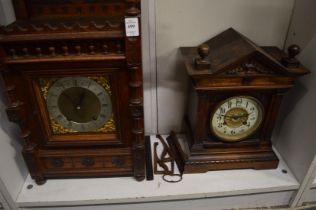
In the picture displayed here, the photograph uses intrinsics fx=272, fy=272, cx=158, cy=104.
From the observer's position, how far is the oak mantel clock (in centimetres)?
81

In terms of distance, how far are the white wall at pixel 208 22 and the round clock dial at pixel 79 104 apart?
0.35 meters

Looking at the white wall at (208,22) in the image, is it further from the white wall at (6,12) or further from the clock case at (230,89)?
the white wall at (6,12)

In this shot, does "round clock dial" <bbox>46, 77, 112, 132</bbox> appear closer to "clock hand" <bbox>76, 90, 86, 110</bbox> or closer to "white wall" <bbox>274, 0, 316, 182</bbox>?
"clock hand" <bbox>76, 90, 86, 110</bbox>

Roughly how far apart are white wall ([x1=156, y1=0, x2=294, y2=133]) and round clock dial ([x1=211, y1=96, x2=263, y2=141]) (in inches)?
11.2

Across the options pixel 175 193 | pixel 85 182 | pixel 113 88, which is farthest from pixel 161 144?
pixel 113 88

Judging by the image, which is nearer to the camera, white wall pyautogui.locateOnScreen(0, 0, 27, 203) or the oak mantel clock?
the oak mantel clock

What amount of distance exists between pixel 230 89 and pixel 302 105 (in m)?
0.34

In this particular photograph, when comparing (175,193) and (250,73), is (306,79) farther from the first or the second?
(175,193)

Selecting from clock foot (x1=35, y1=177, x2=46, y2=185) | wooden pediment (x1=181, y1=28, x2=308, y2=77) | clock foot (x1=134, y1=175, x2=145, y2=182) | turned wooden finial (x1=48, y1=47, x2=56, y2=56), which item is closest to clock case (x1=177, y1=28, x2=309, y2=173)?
wooden pediment (x1=181, y1=28, x2=308, y2=77)

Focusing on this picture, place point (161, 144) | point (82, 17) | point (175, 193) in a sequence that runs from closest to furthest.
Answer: point (82, 17) < point (175, 193) < point (161, 144)

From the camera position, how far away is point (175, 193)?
1099mm

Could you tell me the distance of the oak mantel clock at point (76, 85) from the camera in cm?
81

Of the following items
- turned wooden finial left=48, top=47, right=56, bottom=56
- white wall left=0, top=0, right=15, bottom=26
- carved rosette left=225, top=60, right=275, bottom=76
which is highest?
white wall left=0, top=0, right=15, bottom=26

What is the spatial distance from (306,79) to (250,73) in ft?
0.90
